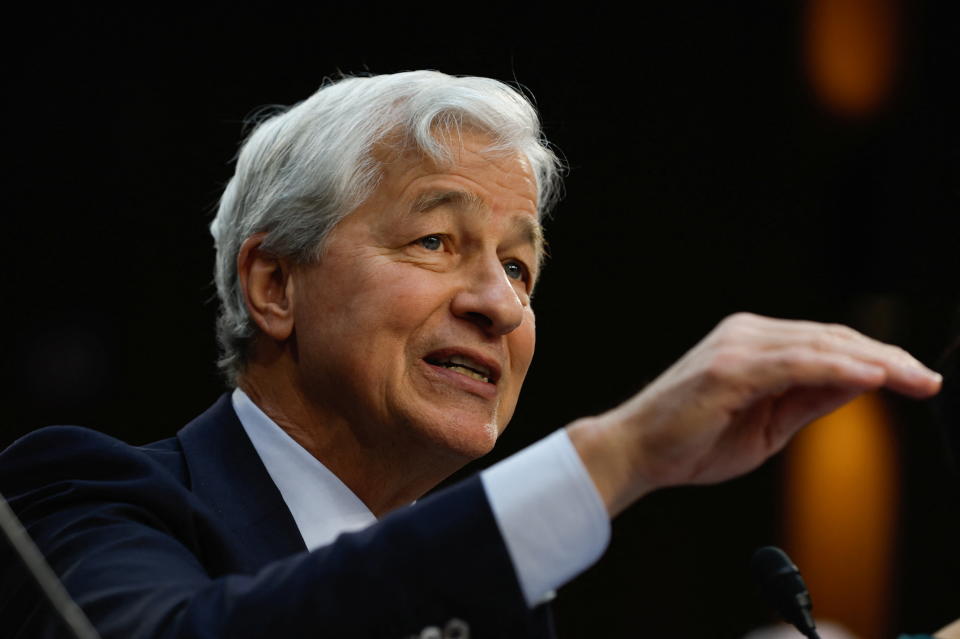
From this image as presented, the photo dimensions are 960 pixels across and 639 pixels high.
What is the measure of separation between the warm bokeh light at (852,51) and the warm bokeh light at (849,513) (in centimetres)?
143

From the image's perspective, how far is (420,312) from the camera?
5.74ft

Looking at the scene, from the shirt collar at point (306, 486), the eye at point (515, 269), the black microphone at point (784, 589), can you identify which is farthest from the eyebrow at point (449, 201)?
the black microphone at point (784, 589)

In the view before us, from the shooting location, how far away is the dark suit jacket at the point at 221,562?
41.0 inches

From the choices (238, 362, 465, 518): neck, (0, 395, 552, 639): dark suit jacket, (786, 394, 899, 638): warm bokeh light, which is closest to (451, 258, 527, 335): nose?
(238, 362, 465, 518): neck

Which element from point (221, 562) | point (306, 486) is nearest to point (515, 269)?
point (306, 486)

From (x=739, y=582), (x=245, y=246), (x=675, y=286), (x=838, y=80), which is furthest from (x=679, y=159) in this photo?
(x=245, y=246)

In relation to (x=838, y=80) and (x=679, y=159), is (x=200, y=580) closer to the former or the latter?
(x=679, y=159)

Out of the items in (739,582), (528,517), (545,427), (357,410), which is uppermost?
(528,517)

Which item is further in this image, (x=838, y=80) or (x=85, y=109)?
(x=838, y=80)

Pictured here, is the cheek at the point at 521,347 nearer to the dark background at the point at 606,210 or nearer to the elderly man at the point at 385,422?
the elderly man at the point at 385,422

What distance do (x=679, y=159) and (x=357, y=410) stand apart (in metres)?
2.92

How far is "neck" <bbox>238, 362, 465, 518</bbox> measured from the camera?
1785 mm

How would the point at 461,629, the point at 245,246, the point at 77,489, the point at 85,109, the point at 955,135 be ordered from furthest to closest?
the point at 955,135 → the point at 85,109 → the point at 245,246 → the point at 77,489 → the point at 461,629

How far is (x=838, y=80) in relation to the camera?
182 inches
